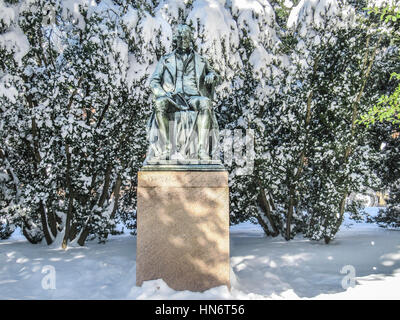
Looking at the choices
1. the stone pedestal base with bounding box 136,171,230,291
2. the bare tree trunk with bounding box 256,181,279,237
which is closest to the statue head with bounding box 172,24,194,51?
the stone pedestal base with bounding box 136,171,230,291

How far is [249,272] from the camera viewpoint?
5004mm

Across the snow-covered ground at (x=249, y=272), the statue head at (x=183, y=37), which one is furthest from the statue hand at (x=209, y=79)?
the snow-covered ground at (x=249, y=272)

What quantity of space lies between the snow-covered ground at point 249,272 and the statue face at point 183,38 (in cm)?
315

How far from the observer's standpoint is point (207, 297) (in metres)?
3.50

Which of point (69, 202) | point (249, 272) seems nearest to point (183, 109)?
point (249, 272)

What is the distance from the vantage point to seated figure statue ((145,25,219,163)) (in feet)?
13.8

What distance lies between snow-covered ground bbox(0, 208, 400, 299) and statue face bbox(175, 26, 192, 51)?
3.15 meters

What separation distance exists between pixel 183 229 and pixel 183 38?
2.64 metres

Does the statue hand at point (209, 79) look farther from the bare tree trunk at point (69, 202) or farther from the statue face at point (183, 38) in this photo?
the bare tree trunk at point (69, 202)

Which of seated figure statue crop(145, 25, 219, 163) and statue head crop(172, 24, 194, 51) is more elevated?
statue head crop(172, 24, 194, 51)

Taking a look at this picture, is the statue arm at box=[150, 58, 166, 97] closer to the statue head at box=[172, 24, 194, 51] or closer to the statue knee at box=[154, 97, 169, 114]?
the statue knee at box=[154, 97, 169, 114]

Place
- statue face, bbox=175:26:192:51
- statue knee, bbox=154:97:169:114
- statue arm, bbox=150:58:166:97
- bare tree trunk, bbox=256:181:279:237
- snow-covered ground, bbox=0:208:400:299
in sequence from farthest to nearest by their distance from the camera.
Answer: bare tree trunk, bbox=256:181:279:237, statue face, bbox=175:26:192:51, statue arm, bbox=150:58:166:97, statue knee, bbox=154:97:169:114, snow-covered ground, bbox=0:208:400:299

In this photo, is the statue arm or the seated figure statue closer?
the seated figure statue

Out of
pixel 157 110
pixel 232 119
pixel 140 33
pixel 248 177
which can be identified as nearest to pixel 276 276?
pixel 248 177
